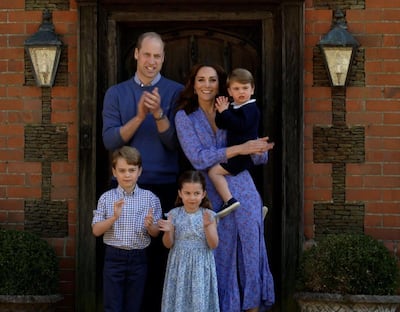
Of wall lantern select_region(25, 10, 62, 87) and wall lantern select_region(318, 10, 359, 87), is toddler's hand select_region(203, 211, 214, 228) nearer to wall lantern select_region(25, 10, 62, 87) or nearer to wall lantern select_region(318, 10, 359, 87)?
wall lantern select_region(318, 10, 359, 87)

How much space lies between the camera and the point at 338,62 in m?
6.41

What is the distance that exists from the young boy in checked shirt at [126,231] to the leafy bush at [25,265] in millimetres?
787

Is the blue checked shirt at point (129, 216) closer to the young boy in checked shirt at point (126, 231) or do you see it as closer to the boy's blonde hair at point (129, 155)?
the young boy in checked shirt at point (126, 231)

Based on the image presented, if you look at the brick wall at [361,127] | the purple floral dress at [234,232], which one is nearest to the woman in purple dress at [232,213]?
the purple floral dress at [234,232]

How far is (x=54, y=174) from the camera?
6703 mm

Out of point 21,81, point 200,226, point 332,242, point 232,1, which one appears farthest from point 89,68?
point 332,242

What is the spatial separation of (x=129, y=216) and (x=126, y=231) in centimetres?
9

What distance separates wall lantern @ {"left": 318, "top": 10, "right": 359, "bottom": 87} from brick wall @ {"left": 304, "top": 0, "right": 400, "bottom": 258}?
97 mm

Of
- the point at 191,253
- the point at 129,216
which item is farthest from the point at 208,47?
the point at 191,253

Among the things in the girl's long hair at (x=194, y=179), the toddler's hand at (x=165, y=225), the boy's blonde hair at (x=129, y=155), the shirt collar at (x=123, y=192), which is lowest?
the toddler's hand at (x=165, y=225)

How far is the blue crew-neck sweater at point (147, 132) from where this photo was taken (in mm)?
5797

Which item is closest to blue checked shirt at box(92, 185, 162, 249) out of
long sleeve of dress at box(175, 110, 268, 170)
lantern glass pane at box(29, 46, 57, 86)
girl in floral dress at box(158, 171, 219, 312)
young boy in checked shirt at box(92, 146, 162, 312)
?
young boy in checked shirt at box(92, 146, 162, 312)

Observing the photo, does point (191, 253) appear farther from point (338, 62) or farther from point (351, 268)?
point (338, 62)

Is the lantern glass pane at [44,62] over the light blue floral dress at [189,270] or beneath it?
over
